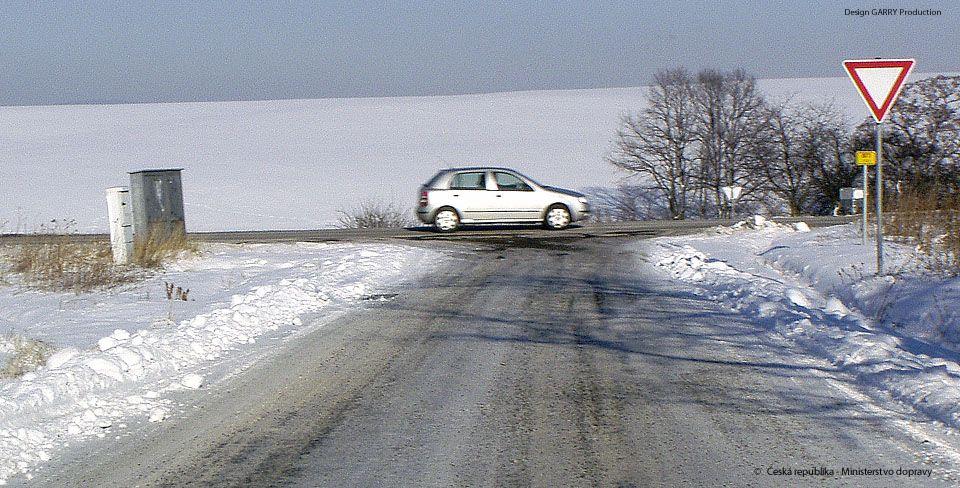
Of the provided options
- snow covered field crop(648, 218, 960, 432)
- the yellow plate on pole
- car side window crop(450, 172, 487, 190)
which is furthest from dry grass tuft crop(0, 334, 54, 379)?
car side window crop(450, 172, 487, 190)

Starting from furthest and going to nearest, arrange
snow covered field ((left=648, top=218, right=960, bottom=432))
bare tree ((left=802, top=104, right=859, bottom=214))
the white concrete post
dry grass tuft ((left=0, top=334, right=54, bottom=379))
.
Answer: bare tree ((left=802, top=104, right=859, bottom=214))
the white concrete post
dry grass tuft ((left=0, top=334, right=54, bottom=379))
snow covered field ((left=648, top=218, right=960, bottom=432))

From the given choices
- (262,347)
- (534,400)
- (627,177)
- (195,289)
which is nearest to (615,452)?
(534,400)

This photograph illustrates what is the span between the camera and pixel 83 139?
258 feet

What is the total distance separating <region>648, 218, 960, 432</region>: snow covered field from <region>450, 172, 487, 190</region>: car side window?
21.5 ft

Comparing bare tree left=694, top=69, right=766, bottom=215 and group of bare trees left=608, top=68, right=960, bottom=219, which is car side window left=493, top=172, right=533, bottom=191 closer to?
group of bare trees left=608, top=68, right=960, bottom=219

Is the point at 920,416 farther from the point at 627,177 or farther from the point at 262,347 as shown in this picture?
the point at 627,177

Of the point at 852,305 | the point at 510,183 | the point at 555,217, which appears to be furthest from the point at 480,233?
the point at 852,305

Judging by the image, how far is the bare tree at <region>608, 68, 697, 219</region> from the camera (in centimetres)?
5522

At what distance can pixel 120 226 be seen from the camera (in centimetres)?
1507

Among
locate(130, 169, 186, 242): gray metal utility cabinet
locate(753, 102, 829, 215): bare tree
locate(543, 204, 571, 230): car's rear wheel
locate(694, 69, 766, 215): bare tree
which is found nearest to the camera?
locate(130, 169, 186, 242): gray metal utility cabinet

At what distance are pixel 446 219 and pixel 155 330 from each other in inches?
537

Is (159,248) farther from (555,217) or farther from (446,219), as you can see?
(555,217)

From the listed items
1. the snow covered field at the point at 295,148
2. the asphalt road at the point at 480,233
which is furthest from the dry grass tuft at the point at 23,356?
the snow covered field at the point at 295,148

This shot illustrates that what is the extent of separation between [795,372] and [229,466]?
4498 millimetres
